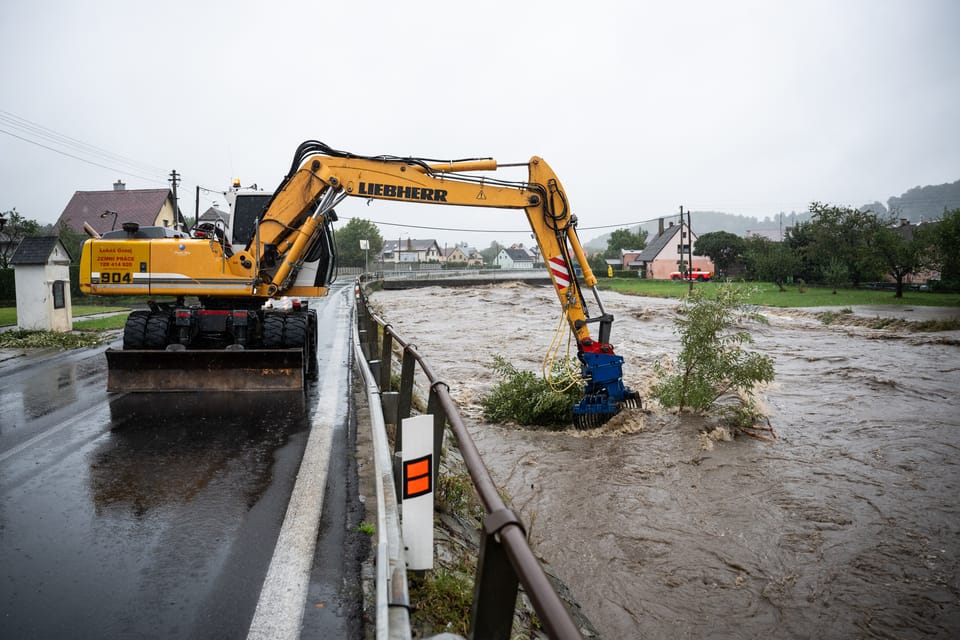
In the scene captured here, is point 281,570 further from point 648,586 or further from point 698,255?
point 698,255

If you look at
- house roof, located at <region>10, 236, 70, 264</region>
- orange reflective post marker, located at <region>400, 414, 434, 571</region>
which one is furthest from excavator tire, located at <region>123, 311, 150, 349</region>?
house roof, located at <region>10, 236, 70, 264</region>

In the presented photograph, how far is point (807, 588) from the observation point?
4.90 meters

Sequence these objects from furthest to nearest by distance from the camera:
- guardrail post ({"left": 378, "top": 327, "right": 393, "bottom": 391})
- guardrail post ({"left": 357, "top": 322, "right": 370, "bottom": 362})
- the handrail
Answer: guardrail post ({"left": 357, "top": 322, "right": 370, "bottom": 362}) < guardrail post ({"left": 378, "top": 327, "right": 393, "bottom": 391}) < the handrail

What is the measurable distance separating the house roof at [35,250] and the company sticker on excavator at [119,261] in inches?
324

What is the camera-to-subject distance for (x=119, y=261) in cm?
932

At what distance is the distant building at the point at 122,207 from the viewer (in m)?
41.1

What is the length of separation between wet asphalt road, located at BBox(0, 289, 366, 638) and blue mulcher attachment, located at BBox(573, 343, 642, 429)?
140 inches

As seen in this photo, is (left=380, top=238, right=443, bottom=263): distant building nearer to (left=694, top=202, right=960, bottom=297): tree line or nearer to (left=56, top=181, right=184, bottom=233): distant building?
(left=694, top=202, right=960, bottom=297): tree line

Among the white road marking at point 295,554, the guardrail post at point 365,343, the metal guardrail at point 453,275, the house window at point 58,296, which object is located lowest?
the white road marking at point 295,554

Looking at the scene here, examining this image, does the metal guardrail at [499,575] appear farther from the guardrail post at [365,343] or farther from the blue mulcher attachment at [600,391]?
the guardrail post at [365,343]

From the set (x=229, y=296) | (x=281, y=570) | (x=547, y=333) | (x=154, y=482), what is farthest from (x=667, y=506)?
(x=547, y=333)

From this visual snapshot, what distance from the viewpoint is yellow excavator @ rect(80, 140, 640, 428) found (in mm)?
8461

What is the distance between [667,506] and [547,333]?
52.4 feet

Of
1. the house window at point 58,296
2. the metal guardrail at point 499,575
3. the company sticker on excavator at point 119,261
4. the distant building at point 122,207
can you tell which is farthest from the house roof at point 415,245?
the metal guardrail at point 499,575
